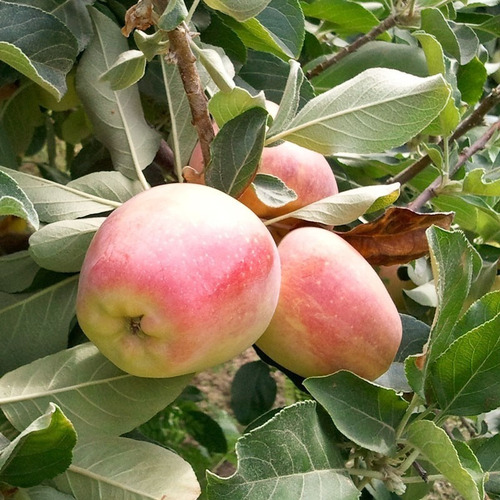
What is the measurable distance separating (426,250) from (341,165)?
0.28m

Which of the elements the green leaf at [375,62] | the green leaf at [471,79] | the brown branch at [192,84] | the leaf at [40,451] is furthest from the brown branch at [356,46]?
the leaf at [40,451]

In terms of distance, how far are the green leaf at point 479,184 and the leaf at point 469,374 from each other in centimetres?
23

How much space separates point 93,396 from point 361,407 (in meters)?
0.22

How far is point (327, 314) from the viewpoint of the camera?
557 millimetres

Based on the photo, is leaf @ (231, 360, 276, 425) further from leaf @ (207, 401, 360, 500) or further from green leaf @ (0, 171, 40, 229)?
green leaf @ (0, 171, 40, 229)

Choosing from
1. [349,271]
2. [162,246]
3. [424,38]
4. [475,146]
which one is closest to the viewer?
[162,246]

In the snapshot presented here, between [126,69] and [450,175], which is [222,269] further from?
[450,175]

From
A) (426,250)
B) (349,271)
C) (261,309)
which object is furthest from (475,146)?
(261,309)

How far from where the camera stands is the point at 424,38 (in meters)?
0.70

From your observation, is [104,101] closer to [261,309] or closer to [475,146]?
[261,309]

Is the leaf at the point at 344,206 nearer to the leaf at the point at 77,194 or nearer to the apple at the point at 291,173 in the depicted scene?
the apple at the point at 291,173

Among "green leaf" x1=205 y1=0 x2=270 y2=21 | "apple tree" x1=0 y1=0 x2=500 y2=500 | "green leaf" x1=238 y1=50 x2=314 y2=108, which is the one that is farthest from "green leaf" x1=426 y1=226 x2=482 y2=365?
"green leaf" x1=238 y1=50 x2=314 y2=108

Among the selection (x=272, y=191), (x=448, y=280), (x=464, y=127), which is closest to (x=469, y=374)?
(x=448, y=280)

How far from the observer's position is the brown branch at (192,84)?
1.73 feet
